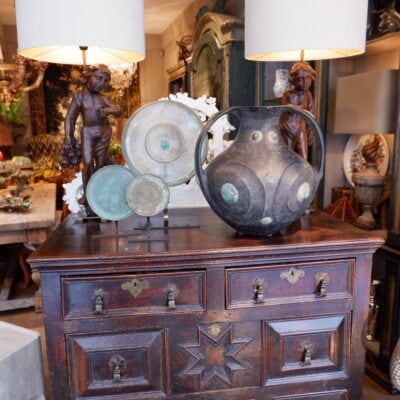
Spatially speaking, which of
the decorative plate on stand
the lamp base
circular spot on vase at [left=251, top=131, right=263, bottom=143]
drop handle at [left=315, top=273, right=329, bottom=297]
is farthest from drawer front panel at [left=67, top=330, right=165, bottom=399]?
the decorative plate on stand

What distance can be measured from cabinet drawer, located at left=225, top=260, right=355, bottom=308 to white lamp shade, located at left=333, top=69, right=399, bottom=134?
2.64 ft

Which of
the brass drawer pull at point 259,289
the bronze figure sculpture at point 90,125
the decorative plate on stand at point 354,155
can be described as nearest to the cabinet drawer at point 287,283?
the brass drawer pull at point 259,289

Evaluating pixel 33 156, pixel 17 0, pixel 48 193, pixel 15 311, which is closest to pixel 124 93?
pixel 33 156

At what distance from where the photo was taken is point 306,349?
4.02ft

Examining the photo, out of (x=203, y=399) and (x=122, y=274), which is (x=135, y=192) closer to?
(x=122, y=274)

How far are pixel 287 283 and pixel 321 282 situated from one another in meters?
0.10

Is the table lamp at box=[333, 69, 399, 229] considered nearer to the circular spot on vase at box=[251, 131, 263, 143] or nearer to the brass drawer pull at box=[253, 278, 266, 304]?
the circular spot on vase at box=[251, 131, 263, 143]

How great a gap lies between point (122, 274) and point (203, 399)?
45 centimetres

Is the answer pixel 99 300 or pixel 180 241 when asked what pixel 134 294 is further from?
pixel 180 241

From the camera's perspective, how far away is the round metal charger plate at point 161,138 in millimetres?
1380

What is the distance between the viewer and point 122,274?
110 centimetres

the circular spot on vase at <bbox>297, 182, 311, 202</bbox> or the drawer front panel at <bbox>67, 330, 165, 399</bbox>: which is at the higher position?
the circular spot on vase at <bbox>297, 182, 311, 202</bbox>

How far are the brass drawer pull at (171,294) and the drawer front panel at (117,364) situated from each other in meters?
0.09

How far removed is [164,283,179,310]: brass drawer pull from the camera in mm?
1116
